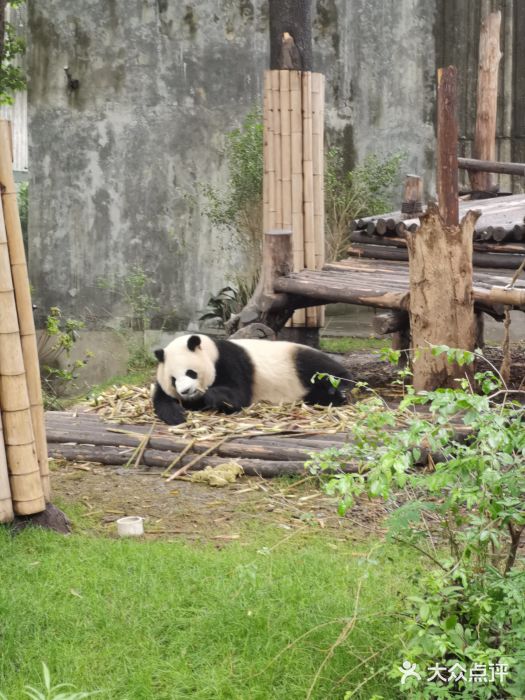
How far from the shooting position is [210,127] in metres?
11.4

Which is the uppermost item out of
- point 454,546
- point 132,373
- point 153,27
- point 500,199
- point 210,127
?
point 153,27

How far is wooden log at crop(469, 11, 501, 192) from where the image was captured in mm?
9453

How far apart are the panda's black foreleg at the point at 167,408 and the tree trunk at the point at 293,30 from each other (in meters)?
3.97

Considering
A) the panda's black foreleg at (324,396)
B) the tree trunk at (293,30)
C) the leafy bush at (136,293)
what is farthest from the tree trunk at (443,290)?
the leafy bush at (136,293)

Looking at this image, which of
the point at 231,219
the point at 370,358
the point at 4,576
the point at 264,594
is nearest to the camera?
the point at 264,594

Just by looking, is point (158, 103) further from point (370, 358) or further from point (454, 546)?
point (454, 546)

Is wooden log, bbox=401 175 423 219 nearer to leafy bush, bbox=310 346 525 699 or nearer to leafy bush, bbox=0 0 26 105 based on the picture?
leafy bush, bbox=0 0 26 105

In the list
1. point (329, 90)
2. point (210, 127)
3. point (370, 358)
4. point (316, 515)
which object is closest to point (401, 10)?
point (329, 90)

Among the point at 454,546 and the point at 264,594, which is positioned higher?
the point at 454,546

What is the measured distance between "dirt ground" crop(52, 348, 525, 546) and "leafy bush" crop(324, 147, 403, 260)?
5905 mm

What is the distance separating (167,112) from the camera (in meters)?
11.4

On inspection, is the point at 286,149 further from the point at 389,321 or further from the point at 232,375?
the point at 232,375

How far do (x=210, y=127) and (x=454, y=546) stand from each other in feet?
29.9

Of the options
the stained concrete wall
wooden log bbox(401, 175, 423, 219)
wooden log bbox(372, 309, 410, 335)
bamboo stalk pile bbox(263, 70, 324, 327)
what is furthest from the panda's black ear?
the stained concrete wall
